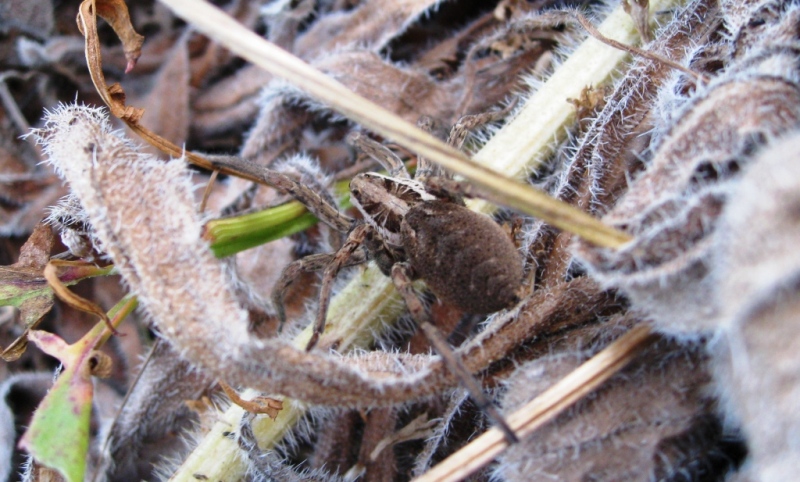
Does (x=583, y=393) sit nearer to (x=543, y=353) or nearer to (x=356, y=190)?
(x=543, y=353)

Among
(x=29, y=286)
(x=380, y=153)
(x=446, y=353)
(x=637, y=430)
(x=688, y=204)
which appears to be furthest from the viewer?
(x=380, y=153)

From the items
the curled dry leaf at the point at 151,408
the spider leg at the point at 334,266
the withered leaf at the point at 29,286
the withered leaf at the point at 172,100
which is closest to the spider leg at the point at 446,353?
the spider leg at the point at 334,266

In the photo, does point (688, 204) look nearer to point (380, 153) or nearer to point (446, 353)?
point (446, 353)

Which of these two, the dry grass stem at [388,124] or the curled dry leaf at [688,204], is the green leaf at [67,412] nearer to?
the dry grass stem at [388,124]

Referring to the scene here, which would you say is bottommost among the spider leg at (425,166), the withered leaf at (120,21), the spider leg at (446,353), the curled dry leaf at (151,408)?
the curled dry leaf at (151,408)

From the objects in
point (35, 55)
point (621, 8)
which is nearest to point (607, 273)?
point (621, 8)

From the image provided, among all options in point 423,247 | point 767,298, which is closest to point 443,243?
point 423,247
